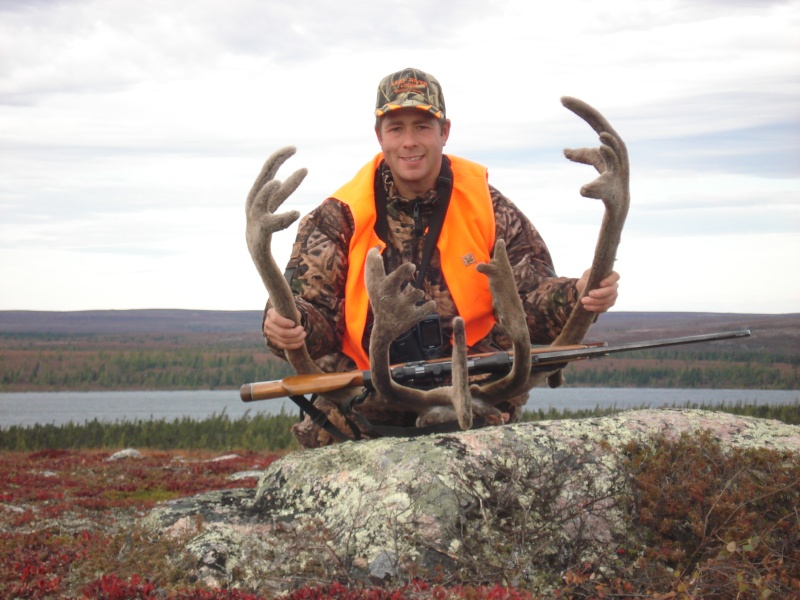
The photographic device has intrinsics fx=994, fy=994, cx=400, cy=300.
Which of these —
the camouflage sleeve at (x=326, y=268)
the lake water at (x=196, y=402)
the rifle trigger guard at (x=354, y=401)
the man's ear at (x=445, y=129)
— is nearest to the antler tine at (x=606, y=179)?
the man's ear at (x=445, y=129)

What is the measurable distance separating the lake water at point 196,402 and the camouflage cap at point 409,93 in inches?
880

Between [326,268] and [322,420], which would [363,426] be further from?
[326,268]

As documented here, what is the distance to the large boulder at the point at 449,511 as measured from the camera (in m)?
4.14

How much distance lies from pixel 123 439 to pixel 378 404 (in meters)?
15.0

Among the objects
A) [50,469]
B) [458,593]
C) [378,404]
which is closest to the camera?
[458,593]

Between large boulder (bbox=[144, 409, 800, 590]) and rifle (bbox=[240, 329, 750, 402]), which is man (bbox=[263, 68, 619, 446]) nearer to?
rifle (bbox=[240, 329, 750, 402])

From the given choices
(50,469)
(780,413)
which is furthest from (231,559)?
(780,413)

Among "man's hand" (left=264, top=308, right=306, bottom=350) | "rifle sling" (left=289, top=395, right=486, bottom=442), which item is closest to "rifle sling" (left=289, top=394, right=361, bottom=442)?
"rifle sling" (left=289, top=395, right=486, bottom=442)

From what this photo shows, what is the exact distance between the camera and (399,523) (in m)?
4.19

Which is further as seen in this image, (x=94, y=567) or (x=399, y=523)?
(x=94, y=567)

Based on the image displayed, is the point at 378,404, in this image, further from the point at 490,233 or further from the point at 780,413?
the point at 780,413

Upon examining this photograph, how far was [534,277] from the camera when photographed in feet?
20.4

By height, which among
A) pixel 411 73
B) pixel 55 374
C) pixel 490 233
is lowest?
pixel 55 374

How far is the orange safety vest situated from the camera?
604 centimetres
